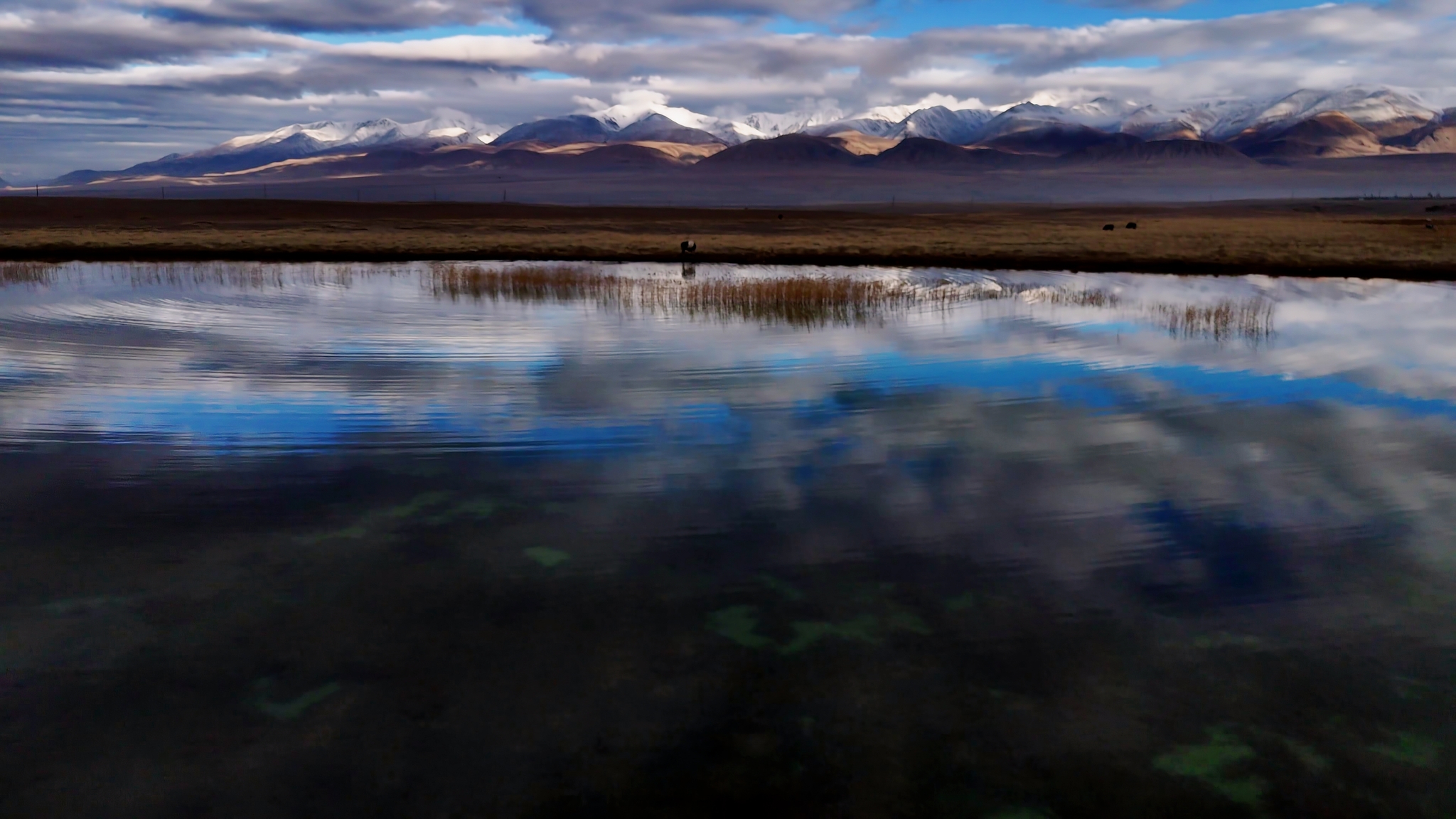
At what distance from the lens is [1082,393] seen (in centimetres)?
1666

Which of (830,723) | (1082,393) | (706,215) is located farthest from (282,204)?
(830,723)

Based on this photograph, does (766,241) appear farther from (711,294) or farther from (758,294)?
(711,294)

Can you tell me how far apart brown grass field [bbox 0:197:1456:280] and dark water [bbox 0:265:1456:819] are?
28906 millimetres

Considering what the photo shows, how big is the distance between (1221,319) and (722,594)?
70.9 ft

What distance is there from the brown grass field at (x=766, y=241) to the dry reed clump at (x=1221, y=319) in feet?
46.0

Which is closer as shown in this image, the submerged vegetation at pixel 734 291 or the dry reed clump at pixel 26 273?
the submerged vegetation at pixel 734 291

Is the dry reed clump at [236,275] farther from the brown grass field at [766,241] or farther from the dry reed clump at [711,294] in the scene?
the brown grass field at [766,241]

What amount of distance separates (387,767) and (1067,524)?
680 centimetres

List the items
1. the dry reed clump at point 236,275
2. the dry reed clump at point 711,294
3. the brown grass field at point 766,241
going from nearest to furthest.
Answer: the dry reed clump at point 711,294 → the dry reed clump at point 236,275 → the brown grass field at point 766,241

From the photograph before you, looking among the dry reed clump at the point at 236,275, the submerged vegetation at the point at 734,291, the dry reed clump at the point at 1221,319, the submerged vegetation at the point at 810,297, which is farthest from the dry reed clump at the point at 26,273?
the dry reed clump at the point at 1221,319

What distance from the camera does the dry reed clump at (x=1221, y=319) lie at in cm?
2341

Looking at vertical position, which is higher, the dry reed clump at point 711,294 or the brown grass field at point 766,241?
the brown grass field at point 766,241

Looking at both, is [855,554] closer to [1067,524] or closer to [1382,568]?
[1067,524]

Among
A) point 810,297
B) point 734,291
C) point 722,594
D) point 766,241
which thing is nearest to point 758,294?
point 734,291
